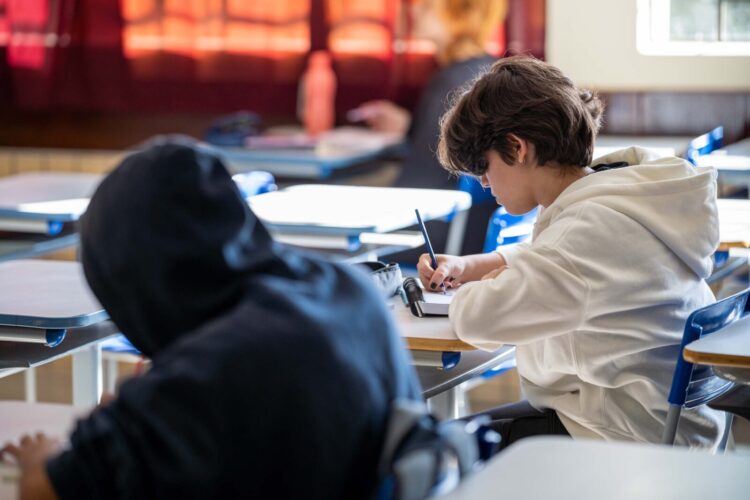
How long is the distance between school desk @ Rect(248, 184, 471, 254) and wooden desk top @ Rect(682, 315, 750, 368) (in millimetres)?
1347

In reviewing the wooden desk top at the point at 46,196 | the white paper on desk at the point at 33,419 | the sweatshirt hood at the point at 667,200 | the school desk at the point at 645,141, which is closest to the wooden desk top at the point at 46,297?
the white paper on desk at the point at 33,419

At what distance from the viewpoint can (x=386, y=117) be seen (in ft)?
17.2

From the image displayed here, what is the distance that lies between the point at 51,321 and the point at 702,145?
205 cm

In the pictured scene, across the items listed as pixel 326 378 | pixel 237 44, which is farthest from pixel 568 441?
pixel 237 44

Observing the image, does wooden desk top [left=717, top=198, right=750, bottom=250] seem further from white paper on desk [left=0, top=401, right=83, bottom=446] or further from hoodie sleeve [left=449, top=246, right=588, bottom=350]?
white paper on desk [left=0, top=401, right=83, bottom=446]

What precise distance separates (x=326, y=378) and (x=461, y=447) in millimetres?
163

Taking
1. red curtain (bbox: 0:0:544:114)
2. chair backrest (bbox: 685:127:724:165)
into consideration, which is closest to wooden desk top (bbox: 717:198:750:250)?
chair backrest (bbox: 685:127:724:165)

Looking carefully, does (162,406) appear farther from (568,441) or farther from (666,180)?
(666,180)

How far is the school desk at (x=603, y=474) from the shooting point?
3.55 ft

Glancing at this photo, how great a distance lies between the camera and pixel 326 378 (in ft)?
3.24

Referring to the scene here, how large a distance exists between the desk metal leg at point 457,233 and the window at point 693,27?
1.75m

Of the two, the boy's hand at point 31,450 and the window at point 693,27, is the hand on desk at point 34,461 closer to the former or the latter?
the boy's hand at point 31,450

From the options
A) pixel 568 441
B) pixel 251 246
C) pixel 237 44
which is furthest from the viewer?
pixel 237 44

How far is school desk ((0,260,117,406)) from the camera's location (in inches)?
83.6
